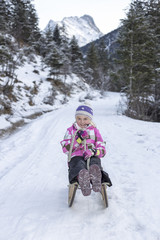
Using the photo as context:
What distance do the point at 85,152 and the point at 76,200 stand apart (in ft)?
2.68

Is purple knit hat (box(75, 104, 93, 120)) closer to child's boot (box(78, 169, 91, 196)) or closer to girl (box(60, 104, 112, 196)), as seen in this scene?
girl (box(60, 104, 112, 196))

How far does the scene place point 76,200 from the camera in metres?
2.61

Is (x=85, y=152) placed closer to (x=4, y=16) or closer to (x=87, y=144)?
(x=87, y=144)

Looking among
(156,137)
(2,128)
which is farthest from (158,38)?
(2,128)

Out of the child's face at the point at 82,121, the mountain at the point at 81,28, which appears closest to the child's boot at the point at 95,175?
the child's face at the point at 82,121

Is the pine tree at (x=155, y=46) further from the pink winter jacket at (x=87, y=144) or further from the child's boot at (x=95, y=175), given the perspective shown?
the child's boot at (x=95, y=175)

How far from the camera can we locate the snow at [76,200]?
77.3 inches

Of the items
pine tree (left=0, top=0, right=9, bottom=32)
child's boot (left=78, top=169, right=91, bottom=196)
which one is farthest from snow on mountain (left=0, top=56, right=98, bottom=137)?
child's boot (left=78, top=169, right=91, bottom=196)

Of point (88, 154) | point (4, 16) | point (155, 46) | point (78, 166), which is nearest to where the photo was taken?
point (78, 166)

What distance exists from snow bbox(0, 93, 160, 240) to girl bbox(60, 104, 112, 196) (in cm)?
42

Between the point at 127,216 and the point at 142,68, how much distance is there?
39.7ft

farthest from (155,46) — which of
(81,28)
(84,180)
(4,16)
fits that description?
(81,28)

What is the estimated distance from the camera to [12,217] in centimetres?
228

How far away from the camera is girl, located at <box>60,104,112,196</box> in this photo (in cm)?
215
